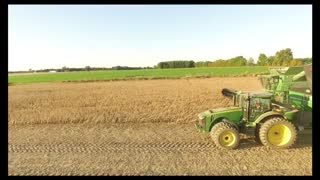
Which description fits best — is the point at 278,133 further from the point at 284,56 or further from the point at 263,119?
the point at 284,56

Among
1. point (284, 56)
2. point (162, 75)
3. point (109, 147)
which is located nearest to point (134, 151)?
point (109, 147)

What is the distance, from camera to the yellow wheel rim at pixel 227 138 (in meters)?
7.54

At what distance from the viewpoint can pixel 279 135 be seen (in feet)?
24.8

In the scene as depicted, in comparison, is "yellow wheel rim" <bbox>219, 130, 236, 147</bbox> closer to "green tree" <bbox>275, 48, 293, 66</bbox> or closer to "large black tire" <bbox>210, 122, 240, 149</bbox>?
"large black tire" <bbox>210, 122, 240, 149</bbox>

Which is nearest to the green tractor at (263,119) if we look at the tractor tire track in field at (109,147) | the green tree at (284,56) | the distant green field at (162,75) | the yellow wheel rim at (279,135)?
the yellow wheel rim at (279,135)

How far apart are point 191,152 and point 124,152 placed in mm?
1643

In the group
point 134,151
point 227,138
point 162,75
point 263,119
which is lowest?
point 134,151

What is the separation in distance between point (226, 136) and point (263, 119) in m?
1.05

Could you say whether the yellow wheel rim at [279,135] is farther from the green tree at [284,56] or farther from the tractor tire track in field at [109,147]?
the green tree at [284,56]
